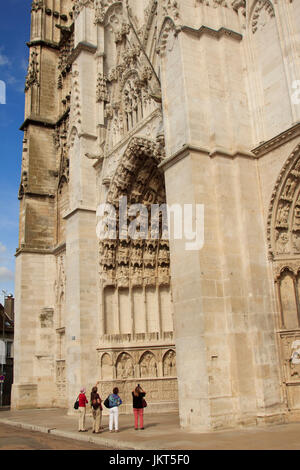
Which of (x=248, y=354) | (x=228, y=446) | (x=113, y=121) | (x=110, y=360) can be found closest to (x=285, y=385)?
(x=248, y=354)

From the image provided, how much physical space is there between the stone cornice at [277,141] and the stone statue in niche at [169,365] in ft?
23.3

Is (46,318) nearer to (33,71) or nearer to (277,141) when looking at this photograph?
(33,71)

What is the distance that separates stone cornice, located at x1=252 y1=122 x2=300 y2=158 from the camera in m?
10.3

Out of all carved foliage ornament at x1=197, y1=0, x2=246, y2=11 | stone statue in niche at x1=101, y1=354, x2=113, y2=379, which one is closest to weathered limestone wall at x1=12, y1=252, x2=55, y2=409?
stone statue in niche at x1=101, y1=354, x2=113, y2=379

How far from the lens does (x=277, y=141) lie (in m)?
10.7

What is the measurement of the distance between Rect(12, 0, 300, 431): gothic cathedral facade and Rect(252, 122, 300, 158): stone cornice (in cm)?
3

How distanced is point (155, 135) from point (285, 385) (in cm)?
761

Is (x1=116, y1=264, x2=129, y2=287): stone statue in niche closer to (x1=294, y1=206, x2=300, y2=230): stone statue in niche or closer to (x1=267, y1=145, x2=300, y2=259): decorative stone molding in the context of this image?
(x1=267, y1=145, x2=300, y2=259): decorative stone molding

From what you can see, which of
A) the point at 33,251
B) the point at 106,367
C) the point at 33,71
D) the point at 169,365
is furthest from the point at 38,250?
the point at 33,71

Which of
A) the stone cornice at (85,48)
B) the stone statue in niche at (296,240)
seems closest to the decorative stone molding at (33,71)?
the stone cornice at (85,48)

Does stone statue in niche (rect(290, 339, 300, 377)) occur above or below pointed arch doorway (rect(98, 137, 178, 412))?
below

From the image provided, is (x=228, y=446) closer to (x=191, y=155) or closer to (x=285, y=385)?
(x=285, y=385)

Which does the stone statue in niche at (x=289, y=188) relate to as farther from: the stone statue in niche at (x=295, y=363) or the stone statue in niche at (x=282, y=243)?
the stone statue in niche at (x=295, y=363)

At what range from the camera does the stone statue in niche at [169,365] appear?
1495 centimetres
